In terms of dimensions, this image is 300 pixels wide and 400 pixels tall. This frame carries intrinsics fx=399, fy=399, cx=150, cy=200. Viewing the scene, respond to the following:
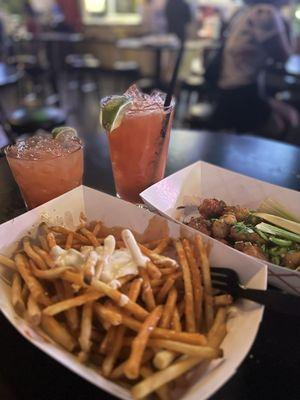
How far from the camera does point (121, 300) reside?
667 millimetres

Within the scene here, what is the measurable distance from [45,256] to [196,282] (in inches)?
12.1

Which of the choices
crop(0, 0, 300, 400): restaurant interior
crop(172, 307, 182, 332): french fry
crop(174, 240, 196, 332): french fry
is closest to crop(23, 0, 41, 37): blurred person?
crop(0, 0, 300, 400): restaurant interior

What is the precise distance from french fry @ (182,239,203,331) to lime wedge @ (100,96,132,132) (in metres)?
0.39

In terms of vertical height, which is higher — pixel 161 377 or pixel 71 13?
pixel 71 13

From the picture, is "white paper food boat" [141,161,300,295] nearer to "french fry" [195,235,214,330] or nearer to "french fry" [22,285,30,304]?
"french fry" [195,235,214,330]

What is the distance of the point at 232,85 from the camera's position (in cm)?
322

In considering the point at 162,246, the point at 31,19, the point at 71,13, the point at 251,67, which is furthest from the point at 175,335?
the point at 71,13

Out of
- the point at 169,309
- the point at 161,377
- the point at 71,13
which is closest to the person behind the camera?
the point at 161,377

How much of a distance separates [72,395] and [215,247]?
0.38 metres

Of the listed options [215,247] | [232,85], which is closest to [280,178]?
[215,247]

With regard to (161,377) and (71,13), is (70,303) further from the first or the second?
(71,13)

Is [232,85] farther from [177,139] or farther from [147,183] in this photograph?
[147,183]

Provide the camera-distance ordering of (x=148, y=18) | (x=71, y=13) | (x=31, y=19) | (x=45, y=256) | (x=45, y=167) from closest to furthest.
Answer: (x=45, y=256) → (x=45, y=167) → (x=148, y=18) → (x=31, y=19) → (x=71, y=13)

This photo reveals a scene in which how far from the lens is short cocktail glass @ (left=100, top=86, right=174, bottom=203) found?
3.73ft
